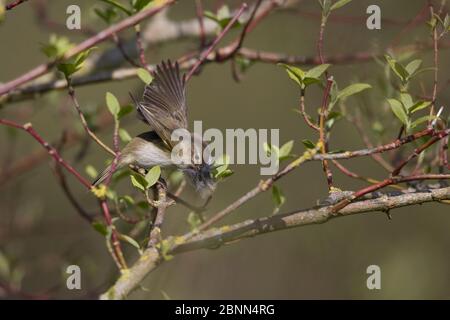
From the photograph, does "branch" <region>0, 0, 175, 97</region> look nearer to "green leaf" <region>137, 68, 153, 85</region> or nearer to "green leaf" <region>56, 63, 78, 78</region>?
"green leaf" <region>56, 63, 78, 78</region>

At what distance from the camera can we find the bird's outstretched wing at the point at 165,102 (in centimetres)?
230

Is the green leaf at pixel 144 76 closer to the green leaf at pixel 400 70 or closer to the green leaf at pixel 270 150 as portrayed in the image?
the green leaf at pixel 270 150

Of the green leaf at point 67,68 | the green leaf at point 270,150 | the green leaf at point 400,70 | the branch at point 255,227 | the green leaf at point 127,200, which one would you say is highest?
the green leaf at point 67,68

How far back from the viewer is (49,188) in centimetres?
560

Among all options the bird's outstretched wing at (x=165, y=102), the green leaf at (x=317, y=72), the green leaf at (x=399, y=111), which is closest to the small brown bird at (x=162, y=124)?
the bird's outstretched wing at (x=165, y=102)

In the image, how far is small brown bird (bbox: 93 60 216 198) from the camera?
7.47 ft

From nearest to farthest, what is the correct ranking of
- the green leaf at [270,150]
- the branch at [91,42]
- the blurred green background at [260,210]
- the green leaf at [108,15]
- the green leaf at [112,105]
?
the branch at [91,42] → the green leaf at [270,150] → the green leaf at [112,105] → the green leaf at [108,15] → the blurred green background at [260,210]

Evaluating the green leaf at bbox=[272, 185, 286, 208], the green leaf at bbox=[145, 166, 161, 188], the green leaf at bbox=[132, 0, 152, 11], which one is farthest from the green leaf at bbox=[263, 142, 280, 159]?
the green leaf at bbox=[132, 0, 152, 11]

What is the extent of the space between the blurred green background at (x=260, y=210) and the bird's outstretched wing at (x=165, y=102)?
0.72 meters

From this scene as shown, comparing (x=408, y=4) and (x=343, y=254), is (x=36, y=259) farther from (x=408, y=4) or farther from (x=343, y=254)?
(x=408, y=4)

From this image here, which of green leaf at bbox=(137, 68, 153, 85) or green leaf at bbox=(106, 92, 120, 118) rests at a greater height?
green leaf at bbox=(137, 68, 153, 85)

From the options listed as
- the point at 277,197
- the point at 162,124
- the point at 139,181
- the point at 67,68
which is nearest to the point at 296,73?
the point at 277,197

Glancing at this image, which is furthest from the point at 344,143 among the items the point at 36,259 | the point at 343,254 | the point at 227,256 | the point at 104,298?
the point at 104,298

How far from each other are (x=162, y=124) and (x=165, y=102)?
3.5 inches
